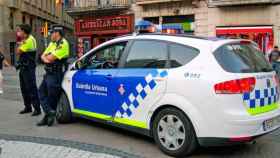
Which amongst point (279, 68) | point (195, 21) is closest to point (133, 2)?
point (195, 21)

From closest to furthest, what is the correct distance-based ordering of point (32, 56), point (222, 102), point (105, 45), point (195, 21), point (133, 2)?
point (222, 102), point (105, 45), point (32, 56), point (195, 21), point (133, 2)

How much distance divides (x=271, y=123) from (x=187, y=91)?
3.92ft

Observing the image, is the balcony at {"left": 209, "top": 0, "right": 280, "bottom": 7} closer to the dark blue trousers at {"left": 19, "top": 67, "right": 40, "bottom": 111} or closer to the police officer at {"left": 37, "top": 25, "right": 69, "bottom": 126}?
the dark blue trousers at {"left": 19, "top": 67, "right": 40, "bottom": 111}

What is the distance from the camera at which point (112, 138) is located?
6.46m

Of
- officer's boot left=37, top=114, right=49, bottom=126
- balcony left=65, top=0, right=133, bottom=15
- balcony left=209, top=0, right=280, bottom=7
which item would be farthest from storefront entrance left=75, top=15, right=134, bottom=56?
officer's boot left=37, top=114, right=49, bottom=126

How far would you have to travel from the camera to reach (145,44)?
239 inches

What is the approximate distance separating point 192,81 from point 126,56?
1.42m

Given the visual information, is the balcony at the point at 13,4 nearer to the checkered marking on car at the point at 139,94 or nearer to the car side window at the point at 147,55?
the car side window at the point at 147,55

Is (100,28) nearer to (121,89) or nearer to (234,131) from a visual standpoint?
(121,89)

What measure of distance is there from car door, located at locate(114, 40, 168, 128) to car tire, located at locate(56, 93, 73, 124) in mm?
1419

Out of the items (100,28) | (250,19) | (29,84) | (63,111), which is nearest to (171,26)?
(250,19)

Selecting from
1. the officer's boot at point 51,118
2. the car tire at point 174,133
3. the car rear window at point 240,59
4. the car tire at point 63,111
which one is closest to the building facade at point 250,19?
the car tire at point 63,111

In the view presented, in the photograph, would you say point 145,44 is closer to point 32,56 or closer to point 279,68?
point 32,56

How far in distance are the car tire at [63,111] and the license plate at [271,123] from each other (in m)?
3.50
